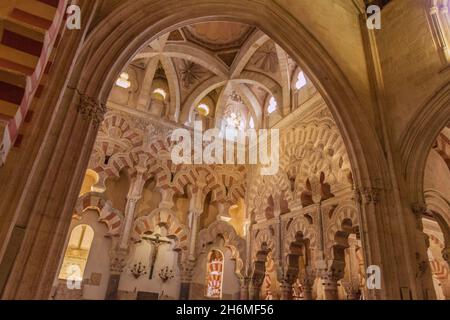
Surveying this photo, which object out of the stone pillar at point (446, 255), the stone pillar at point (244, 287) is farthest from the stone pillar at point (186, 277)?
the stone pillar at point (446, 255)

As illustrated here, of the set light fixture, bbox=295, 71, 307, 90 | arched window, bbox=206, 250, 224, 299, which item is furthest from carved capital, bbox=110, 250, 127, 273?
light fixture, bbox=295, 71, 307, 90

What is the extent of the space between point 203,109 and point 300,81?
160 inches

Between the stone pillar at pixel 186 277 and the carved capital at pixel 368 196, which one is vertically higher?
the carved capital at pixel 368 196

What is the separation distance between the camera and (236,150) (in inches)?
485

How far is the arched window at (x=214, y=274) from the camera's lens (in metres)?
10.9

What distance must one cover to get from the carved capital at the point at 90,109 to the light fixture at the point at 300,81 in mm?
7716

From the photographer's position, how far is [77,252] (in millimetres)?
9969

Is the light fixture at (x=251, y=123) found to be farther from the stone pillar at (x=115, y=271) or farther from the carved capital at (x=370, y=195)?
the stone pillar at (x=115, y=271)

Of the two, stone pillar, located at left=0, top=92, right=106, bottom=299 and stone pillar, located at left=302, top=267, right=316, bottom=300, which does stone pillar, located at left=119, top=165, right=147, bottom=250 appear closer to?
stone pillar, located at left=302, top=267, right=316, bottom=300

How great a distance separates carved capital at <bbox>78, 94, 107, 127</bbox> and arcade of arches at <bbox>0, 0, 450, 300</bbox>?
0.02 meters

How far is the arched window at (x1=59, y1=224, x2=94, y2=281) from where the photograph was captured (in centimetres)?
980

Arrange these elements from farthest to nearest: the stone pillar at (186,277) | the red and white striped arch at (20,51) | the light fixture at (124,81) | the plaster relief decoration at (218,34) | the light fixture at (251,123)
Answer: the light fixture at (251,123)
the light fixture at (124,81)
the plaster relief decoration at (218,34)
the stone pillar at (186,277)
the red and white striped arch at (20,51)

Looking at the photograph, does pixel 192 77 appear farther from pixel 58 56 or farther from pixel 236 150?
pixel 58 56
